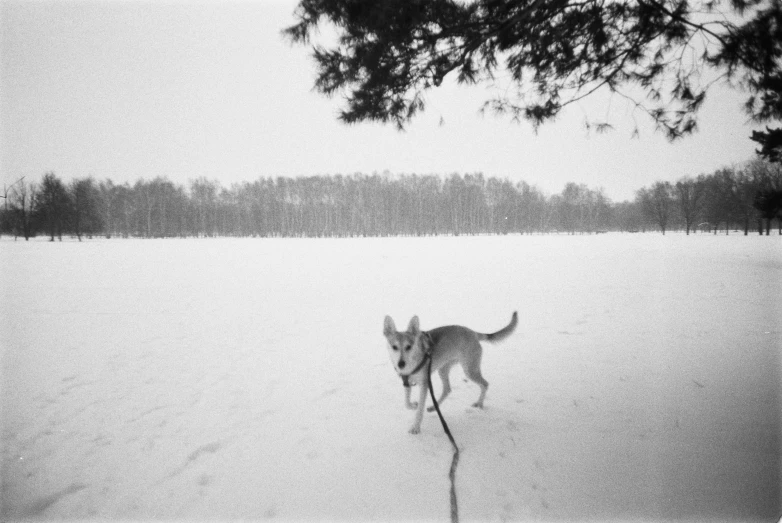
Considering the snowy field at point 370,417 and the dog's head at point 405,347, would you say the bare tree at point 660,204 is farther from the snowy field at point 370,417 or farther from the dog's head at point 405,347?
the dog's head at point 405,347

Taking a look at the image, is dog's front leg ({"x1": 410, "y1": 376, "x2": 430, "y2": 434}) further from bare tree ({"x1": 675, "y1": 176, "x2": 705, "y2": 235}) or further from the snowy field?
bare tree ({"x1": 675, "y1": 176, "x2": 705, "y2": 235})

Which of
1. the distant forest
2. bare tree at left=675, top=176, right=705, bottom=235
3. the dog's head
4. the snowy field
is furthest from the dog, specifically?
the distant forest

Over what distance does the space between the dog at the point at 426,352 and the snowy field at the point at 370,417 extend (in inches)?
17.0

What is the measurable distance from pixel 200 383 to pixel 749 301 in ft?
47.6

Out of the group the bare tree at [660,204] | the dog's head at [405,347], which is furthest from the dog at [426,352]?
the bare tree at [660,204]

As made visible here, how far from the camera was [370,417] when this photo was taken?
157 inches

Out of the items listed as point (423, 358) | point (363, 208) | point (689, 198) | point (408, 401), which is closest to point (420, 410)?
point (408, 401)

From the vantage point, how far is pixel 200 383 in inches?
194

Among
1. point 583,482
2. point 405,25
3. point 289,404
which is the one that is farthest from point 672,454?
point 405,25

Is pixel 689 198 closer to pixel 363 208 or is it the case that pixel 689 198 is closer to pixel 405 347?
pixel 363 208

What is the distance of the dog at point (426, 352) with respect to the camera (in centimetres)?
358

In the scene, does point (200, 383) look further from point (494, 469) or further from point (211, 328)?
point (494, 469)

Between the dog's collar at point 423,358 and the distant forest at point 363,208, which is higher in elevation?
the distant forest at point 363,208

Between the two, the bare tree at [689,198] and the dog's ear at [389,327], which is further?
the bare tree at [689,198]
